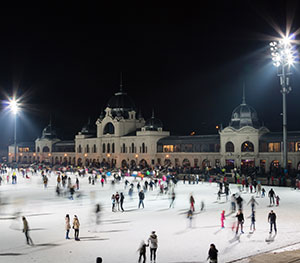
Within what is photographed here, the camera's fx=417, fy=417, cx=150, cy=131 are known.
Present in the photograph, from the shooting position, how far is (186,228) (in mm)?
21078

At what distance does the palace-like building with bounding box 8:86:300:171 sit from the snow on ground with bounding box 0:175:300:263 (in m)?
28.1

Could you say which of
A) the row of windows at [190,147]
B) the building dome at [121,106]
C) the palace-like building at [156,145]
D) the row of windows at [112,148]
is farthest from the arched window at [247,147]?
the building dome at [121,106]

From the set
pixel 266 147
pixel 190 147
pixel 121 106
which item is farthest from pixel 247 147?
pixel 121 106

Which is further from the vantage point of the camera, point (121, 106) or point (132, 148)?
point (121, 106)

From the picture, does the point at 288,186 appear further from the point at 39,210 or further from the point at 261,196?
the point at 39,210

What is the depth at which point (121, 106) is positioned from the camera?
8981cm

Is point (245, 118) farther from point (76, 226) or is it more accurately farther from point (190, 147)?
point (76, 226)

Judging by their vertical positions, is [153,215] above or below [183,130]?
below

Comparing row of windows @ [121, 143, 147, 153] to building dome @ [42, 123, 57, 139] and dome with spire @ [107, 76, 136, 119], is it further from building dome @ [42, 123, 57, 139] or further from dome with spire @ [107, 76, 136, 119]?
building dome @ [42, 123, 57, 139]

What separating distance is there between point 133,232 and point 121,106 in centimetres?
7055

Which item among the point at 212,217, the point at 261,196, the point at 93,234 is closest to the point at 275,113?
the point at 261,196

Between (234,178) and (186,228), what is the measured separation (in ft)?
87.8

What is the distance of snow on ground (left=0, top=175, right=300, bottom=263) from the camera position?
16.3 metres

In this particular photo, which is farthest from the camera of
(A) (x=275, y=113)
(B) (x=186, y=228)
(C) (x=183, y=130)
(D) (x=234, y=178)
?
(C) (x=183, y=130)
